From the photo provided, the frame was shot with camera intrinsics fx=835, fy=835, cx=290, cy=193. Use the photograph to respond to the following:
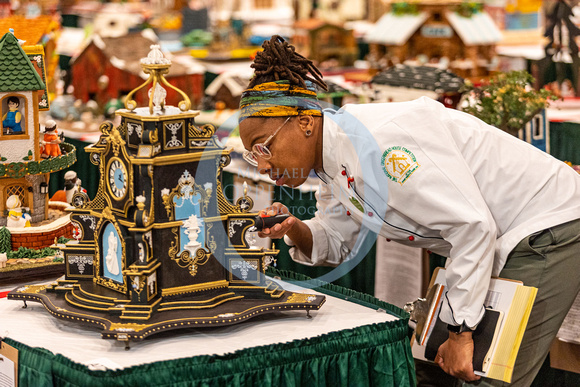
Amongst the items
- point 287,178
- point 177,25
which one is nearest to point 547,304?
point 287,178

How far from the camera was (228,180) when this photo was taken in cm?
418

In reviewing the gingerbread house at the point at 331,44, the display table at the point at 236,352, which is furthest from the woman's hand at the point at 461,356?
the gingerbread house at the point at 331,44

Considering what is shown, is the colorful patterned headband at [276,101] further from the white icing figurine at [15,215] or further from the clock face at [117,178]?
the white icing figurine at [15,215]

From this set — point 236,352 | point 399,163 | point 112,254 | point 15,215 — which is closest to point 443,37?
point 15,215

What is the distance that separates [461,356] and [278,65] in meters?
0.93

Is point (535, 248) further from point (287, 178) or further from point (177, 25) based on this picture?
point (177, 25)

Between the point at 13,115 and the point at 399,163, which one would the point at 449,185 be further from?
the point at 13,115

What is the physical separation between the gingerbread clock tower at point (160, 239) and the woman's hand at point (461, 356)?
1.34 ft

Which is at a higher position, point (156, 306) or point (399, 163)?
point (399, 163)

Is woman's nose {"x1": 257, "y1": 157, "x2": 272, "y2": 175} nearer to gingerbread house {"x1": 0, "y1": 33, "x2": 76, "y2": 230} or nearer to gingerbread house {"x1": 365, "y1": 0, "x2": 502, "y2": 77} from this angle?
gingerbread house {"x1": 0, "y1": 33, "x2": 76, "y2": 230}

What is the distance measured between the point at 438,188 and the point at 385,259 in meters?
1.62

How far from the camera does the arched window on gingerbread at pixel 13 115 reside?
2.99 meters

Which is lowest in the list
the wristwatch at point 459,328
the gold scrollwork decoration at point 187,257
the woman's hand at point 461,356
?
the woman's hand at point 461,356

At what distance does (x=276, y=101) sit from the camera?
228 centimetres
